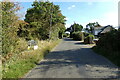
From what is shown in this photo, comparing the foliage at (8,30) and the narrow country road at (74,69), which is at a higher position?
the foliage at (8,30)

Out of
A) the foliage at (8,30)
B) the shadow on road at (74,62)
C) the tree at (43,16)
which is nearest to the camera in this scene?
the foliage at (8,30)

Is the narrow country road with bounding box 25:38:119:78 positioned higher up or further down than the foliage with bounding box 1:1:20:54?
further down

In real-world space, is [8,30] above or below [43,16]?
below

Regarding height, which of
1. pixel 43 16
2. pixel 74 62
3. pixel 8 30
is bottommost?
pixel 74 62

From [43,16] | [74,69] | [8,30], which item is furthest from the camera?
[43,16]

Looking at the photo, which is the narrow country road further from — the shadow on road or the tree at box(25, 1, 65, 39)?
the tree at box(25, 1, 65, 39)

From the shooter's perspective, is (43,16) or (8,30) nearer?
(8,30)

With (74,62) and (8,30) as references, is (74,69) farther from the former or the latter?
(8,30)

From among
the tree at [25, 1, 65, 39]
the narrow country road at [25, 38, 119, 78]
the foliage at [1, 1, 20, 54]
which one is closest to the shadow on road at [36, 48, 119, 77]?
the narrow country road at [25, 38, 119, 78]

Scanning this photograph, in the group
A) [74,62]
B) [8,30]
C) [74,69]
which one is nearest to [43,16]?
[74,62]

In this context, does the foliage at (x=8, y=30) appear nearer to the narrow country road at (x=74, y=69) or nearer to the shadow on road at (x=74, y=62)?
the narrow country road at (x=74, y=69)

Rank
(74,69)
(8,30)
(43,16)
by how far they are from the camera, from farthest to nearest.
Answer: (43,16)
(74,69)
(8,30)

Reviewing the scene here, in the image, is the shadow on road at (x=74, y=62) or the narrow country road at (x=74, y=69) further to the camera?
the shadow on road at (x=74, y=62)

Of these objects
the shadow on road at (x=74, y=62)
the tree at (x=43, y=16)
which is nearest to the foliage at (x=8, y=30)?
the shadow on road at (x=74, y=62)
